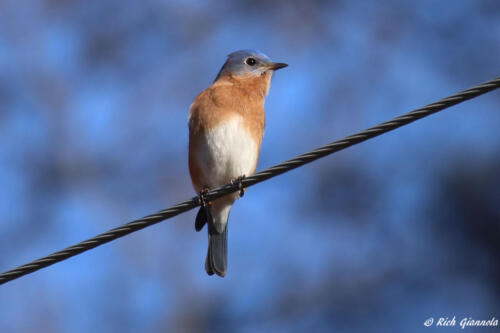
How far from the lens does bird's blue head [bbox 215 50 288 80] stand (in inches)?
243

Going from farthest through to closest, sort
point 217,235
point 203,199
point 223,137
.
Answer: point 217,235 < point 223,137 < point 203,199

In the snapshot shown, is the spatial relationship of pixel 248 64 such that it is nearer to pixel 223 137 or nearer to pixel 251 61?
pixel 251 61

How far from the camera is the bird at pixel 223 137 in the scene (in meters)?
5.49

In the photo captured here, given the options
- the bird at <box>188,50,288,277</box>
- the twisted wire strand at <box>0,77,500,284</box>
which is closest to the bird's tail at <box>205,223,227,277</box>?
the bird at <box>188,50,288,277</box>

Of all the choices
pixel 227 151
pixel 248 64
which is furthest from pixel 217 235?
pixel 248 64

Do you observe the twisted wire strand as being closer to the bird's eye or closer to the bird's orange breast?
the bird's orange breast

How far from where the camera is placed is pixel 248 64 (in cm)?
627

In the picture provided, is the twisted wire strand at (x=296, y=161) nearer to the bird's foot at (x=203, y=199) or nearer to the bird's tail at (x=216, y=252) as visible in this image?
the bird's foot at (x=203, y=199)

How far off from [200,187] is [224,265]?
29.3 inches

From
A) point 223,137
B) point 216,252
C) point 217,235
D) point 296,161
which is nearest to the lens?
point 296,161

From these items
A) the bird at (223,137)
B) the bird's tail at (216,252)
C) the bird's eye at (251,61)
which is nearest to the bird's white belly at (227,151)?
the bird at (223,137)

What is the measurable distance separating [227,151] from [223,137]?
0.12m

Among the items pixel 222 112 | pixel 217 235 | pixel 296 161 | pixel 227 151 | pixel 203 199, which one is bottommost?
pixel 217 235

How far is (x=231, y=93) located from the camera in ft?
18.6
